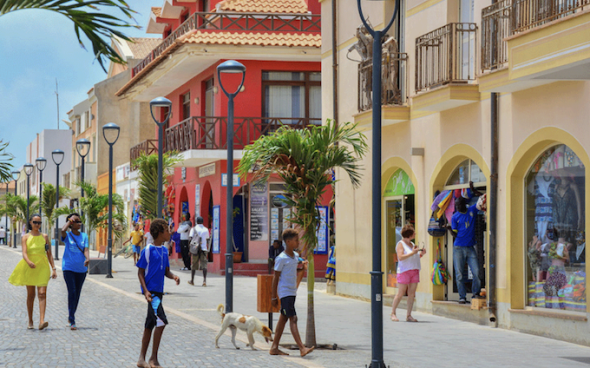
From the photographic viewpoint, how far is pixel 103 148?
2151 inches

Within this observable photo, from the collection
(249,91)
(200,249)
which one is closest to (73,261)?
(200,249)

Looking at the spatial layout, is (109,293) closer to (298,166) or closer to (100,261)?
(100,261)

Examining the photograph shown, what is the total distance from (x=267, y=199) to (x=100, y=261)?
5779 millimetres

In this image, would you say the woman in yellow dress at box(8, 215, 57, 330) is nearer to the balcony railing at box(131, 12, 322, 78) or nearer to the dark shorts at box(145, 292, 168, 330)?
the dark shorts at box(145, 292, 168, 330)

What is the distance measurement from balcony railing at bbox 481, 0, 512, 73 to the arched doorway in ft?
14.7

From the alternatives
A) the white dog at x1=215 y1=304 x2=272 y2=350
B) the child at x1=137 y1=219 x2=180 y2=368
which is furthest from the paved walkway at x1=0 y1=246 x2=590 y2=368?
the child at x1=137 y1=219 x2=180 y2=368

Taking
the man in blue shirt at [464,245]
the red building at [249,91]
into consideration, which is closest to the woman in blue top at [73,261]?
the man in blue shirt at [464,245]

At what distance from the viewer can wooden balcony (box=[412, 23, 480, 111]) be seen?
1473 cm

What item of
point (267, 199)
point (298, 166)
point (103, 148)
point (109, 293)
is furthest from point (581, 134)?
point (103, 148)

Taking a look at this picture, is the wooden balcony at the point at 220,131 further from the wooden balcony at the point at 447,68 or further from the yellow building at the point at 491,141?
the wooden balcony at the point at 447,68

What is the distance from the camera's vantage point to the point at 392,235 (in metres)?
18.9

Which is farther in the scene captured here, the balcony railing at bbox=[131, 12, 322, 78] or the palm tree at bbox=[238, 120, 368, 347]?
the balcony railing at bbox=[131, 12, 322, 78]

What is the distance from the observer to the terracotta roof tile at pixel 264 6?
30.1 meters

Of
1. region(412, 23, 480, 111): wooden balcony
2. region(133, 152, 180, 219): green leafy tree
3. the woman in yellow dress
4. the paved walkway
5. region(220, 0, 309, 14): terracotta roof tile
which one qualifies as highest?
region(220, 0, 309, 14): terracotta roof tile
